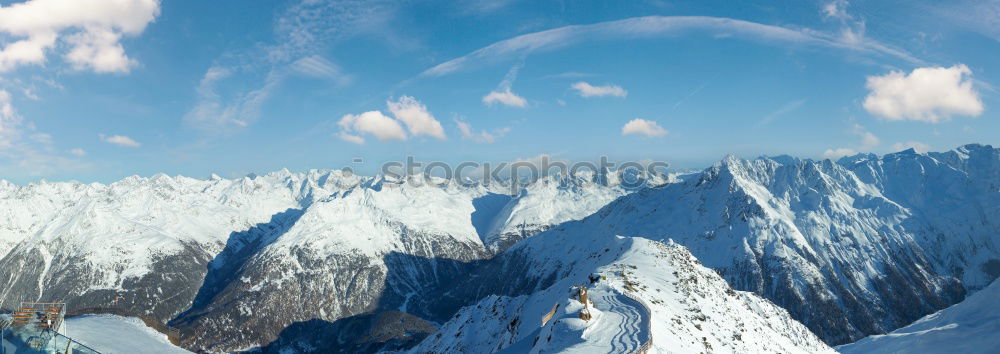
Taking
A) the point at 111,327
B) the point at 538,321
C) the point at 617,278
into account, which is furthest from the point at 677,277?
the point at 111,327

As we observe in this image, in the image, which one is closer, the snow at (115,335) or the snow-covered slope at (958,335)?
the snow at (115,335)

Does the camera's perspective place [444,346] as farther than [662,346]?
Yes

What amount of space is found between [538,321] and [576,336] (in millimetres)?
25896

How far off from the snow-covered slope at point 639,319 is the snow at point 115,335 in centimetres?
4828

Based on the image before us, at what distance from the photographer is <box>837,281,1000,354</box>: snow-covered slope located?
9738 centimetres

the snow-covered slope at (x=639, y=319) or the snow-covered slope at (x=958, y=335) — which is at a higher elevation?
the snow-covered slope at (x=639, y=319)

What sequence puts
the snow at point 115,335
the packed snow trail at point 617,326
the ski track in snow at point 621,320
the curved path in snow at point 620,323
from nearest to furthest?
the packed snow trail at point 617,326 < the ski track in snow at point 621,320 < the curved path in snow at point 620,323 < the snow at point 115,335

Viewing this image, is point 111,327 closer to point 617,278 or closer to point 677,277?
point 617,278

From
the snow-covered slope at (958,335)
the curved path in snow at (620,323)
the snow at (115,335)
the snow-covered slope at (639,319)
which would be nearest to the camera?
the curved path in snow at (620,323)

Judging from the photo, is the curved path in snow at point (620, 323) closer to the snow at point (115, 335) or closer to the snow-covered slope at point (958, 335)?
the snow at point (115, 335)

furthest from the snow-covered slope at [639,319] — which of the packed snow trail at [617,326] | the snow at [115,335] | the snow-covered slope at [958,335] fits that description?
the snow at [115,335]

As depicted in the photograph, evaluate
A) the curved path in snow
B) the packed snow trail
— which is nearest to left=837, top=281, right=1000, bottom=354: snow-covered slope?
the curved path in snow

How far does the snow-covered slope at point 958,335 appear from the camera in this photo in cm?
9738

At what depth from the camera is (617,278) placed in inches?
3142
